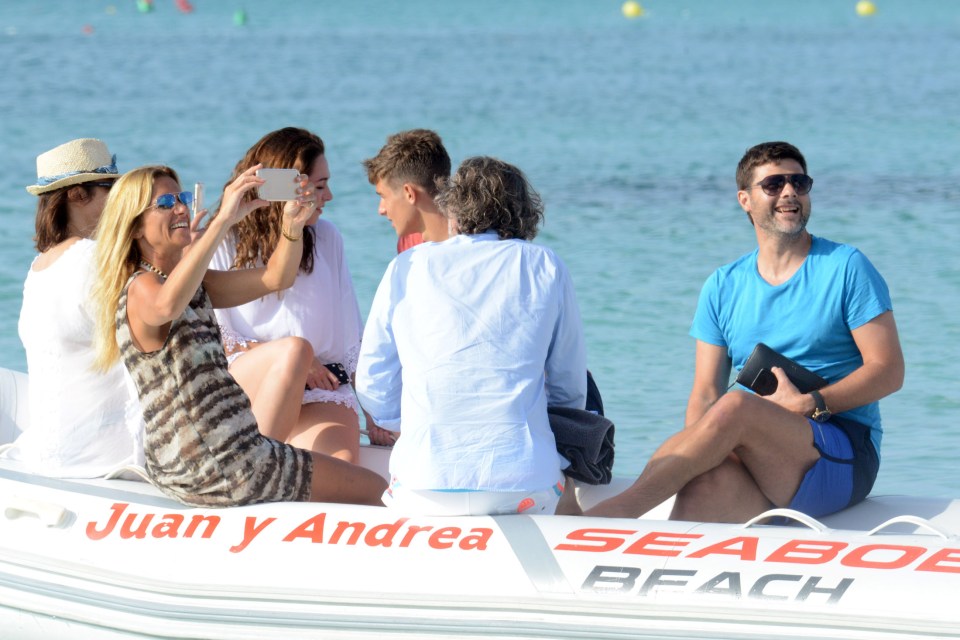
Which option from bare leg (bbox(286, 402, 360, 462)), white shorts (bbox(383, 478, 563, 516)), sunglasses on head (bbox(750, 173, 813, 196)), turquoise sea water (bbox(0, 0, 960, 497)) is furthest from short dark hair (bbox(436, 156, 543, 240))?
turquoise sea water (bbox(0, 0, 960, 497))

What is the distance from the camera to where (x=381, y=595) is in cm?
328

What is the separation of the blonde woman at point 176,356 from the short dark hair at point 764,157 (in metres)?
1.33

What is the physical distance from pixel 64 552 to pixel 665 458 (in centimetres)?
149

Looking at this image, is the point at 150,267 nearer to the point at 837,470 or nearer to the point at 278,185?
the point at 278,185

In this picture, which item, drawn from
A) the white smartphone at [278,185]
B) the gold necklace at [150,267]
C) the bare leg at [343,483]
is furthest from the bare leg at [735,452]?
the gold necklace at [150,267]

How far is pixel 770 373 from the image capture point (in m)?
3.78

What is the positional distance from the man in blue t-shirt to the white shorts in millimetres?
293

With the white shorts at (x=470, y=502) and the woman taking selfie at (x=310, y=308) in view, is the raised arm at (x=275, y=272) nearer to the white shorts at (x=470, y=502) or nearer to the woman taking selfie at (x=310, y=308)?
the woman taking selfie at (x=310, y=308)

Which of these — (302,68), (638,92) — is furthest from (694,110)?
(302,68)

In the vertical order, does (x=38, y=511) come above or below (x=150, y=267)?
below

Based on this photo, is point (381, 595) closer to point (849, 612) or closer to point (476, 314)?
point (476, 314)

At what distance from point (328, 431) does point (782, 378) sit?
1.32 metres

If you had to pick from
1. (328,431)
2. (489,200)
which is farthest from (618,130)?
(489,200)

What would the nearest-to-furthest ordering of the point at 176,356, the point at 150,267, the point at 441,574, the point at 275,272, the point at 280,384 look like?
the point at 441,574, the point at 176,356, the point at 150,267, the point at 275,272, the point at 280,384
